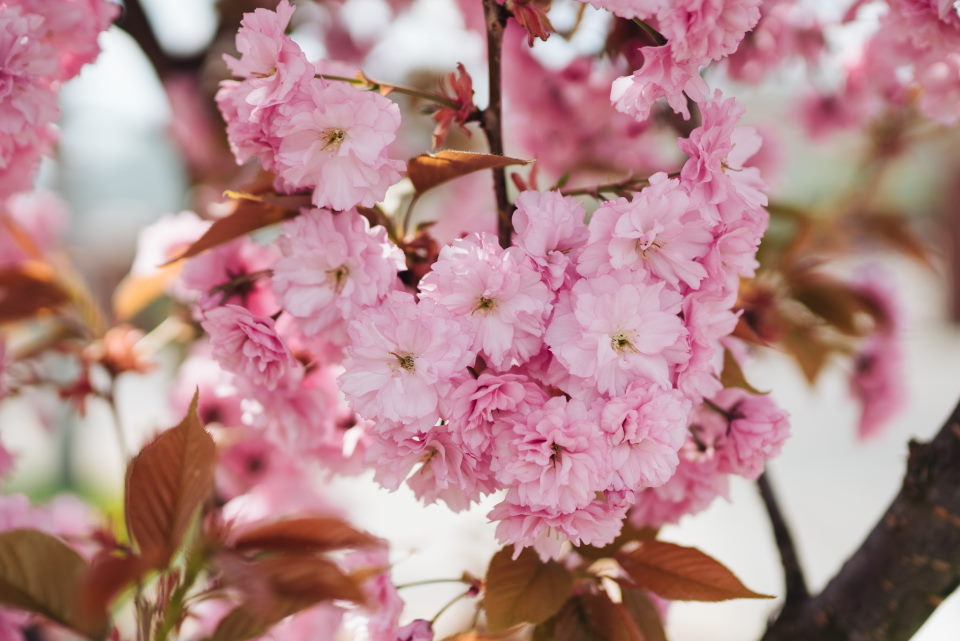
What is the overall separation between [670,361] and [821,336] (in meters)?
0.54

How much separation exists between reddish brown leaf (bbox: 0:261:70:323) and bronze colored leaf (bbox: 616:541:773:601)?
585 mm

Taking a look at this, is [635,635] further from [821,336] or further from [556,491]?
[821,336]

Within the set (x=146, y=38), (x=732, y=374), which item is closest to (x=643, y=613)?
(x=732, y=374)

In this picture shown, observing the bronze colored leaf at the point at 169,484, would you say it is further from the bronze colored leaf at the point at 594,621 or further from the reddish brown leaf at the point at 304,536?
the bronze colored leaf at the point at 594,621

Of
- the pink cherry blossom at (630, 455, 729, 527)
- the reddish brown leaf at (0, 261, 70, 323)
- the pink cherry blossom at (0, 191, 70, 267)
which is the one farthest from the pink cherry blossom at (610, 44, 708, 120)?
the pink cherry blossom at (0, 191, 70, 267)

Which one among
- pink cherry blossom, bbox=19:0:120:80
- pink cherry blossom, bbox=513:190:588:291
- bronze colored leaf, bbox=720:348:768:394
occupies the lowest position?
bronze colored leaf, bbox=720:348:768:394

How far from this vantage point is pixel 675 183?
431 millimetres

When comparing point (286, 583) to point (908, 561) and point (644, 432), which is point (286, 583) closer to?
point (644, 432)

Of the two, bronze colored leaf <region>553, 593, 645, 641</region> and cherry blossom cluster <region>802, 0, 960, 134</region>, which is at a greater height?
cherry blossom cluster <region>802, 0, 960, 134</region>

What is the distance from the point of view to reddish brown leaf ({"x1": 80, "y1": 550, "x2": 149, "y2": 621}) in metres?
0.32

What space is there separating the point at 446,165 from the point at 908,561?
416 millimetres

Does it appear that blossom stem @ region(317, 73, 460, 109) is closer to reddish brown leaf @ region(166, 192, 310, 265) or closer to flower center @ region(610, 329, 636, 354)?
reddish brown leaf @ region(166, 192, 310, 265)

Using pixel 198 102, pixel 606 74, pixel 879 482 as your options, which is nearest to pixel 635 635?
→ pixel 606 74

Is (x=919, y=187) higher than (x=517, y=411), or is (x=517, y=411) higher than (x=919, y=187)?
(x=919, y=187)
